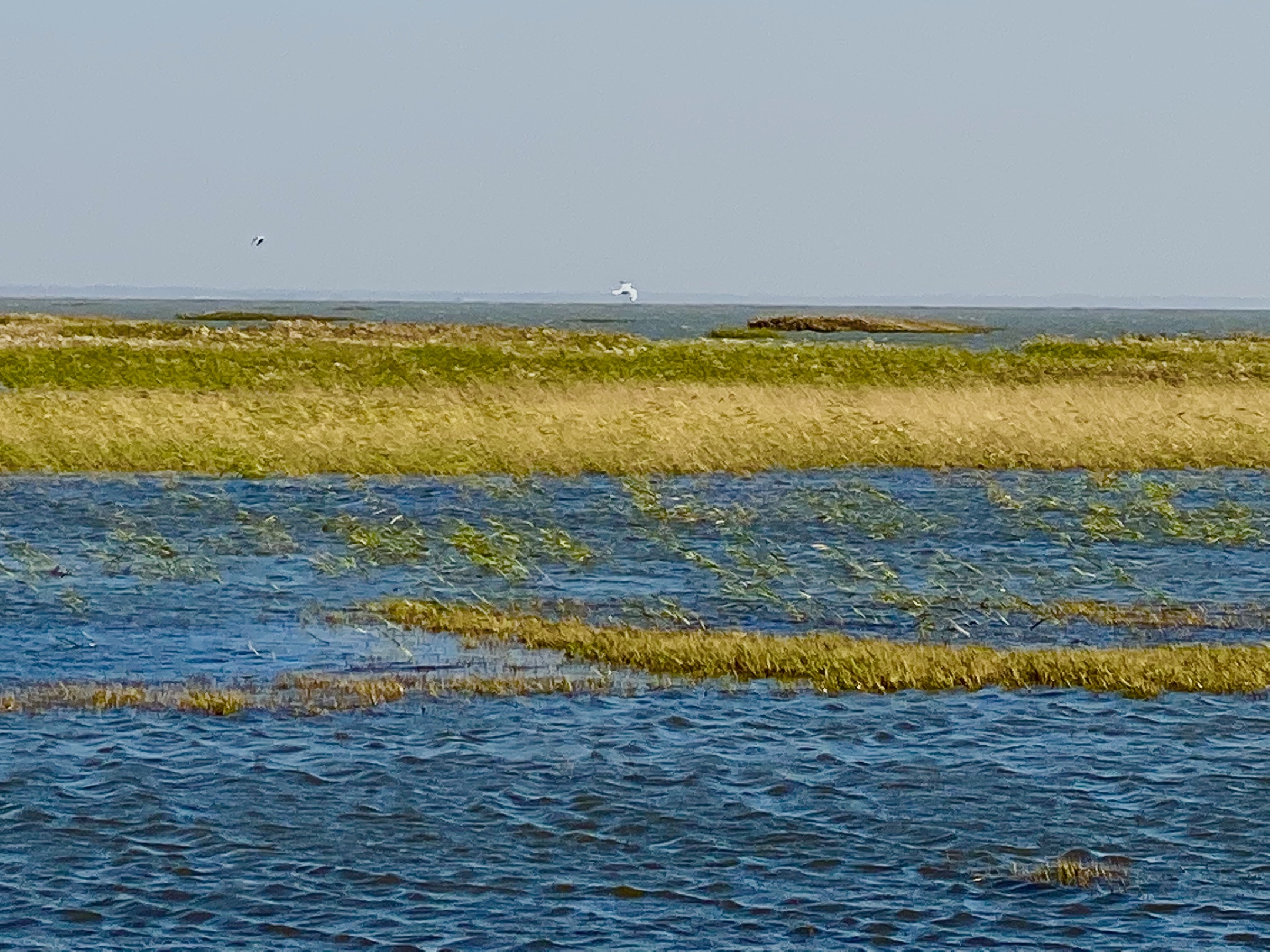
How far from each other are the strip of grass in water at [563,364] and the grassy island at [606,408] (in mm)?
133

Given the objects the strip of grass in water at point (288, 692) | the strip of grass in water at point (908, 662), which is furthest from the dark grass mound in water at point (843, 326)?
the strip of grass in water at point (288, 692)

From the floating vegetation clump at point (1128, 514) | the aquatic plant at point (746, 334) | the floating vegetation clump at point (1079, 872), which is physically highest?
the aquatic plant at point (746, 334)

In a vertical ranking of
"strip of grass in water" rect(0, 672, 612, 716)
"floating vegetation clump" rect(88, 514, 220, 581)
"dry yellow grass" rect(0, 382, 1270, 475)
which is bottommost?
"floating vegetation clump" rect(88, 514, 220, 581)

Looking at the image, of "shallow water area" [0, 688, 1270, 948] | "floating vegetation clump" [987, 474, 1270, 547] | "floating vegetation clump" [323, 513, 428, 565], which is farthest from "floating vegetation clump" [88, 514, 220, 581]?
"floating vegetation clump" [987, 474, 1270, 547]

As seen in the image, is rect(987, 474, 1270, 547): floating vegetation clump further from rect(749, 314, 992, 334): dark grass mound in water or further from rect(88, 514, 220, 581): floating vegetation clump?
rect(749, 314, 992, 334): dark grass mound in water

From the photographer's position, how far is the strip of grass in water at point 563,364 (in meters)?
55.0

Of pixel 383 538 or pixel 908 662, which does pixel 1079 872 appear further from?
pixel 383 538

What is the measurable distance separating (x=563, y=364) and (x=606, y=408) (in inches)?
445

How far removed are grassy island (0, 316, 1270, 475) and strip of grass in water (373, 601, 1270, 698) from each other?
1999 cm

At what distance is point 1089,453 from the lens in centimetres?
4375

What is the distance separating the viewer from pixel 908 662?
65.0 ft

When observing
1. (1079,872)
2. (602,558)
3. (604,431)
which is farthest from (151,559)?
(1079,872)

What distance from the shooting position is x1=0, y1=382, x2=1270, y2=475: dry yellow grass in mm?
41656

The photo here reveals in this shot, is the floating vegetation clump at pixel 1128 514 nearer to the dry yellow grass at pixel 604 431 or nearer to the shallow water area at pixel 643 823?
the dry yellow grass at pixel 604 431
